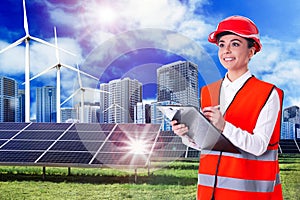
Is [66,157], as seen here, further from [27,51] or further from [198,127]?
[198,127]

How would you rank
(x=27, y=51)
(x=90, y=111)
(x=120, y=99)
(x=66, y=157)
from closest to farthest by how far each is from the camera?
(x=120, y=99) < (x=90, y=111) < (x=66, y=157) < (x=27, y=51)

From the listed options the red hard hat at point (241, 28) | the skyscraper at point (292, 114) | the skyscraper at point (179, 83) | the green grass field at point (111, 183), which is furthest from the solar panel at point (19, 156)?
the red hard hat at point (241, 28)

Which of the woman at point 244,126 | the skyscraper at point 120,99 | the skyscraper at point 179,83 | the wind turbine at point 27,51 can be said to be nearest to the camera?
the woman at point 244,126

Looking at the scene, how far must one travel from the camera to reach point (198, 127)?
1.40m

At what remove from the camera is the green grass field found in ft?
11.1

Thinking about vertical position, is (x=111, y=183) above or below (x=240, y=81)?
below

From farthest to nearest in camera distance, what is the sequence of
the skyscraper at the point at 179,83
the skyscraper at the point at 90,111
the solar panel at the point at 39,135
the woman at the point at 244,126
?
the solar panel at the point at 39,135 → the skyscraper at the point at 90,111 → the skyscraper at the point at 179,83 → the woman at the point at 244,126

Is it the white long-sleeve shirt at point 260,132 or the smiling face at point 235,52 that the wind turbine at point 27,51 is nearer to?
the smiling face at point 235,52

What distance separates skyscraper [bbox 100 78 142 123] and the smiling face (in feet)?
1.95

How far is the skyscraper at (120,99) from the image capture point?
7.13ft

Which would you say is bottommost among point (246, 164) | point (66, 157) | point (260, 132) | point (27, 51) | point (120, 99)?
point (66, 157)

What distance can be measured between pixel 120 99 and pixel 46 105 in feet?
4.48

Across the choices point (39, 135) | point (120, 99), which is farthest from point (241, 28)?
point (39, 135)

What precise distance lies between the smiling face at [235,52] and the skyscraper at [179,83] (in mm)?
206
